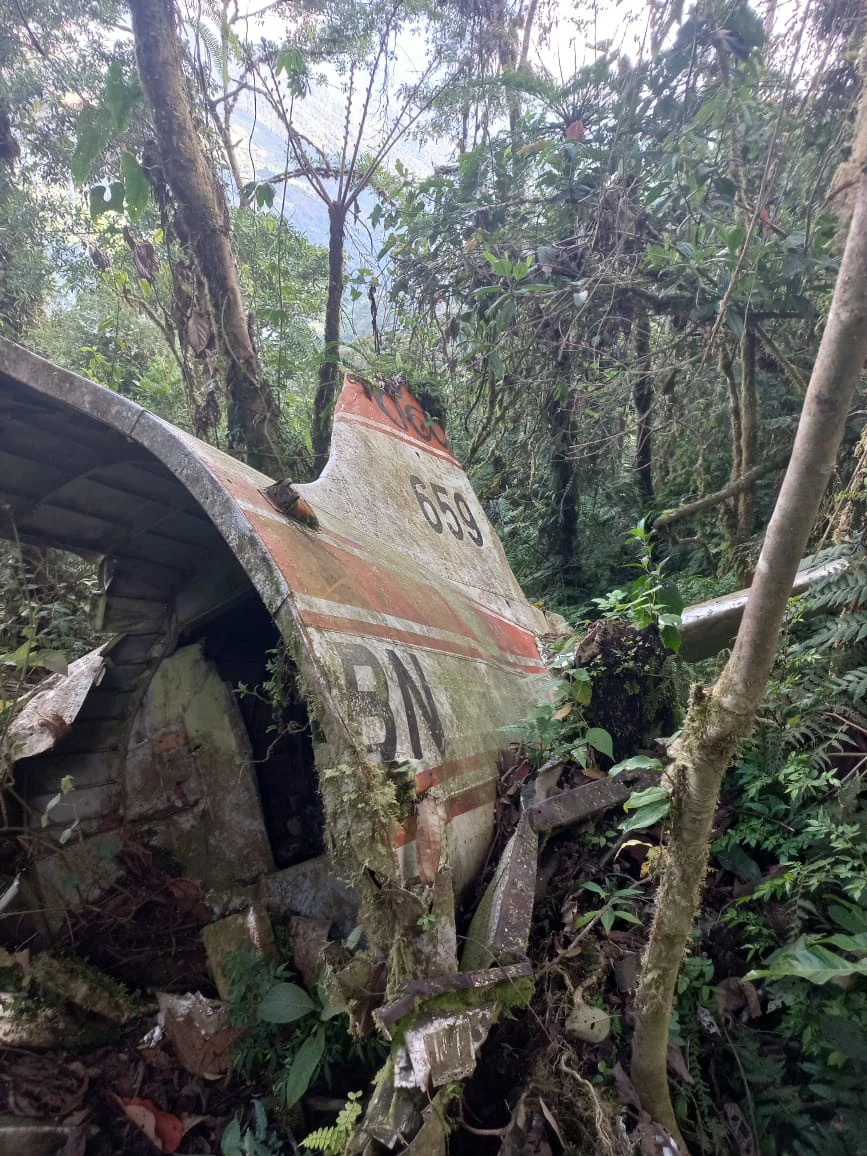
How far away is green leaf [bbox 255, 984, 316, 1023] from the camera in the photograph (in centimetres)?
272

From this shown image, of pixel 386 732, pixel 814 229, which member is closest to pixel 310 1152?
pixel 386 732

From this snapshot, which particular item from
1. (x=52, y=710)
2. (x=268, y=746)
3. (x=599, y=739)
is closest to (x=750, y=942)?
(x=599, y=739)

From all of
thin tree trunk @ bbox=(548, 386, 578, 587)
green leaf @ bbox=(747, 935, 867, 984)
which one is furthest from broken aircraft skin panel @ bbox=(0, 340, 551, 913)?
thin tree trunk @ bbox=(548, 386, 578, 587)

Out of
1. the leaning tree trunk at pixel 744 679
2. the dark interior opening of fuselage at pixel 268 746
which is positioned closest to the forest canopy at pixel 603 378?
the leaning tree trunk at pixel 744 679

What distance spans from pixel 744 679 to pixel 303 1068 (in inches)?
90.1

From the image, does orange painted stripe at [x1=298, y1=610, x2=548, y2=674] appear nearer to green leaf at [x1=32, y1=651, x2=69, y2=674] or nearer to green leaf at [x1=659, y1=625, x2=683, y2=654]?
green leaf at [x1=659, y1=625, x2=683, y2=654]

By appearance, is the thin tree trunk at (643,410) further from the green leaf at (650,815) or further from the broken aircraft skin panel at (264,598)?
the green leaf at (650,815)

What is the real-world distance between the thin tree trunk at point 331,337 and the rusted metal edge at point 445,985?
5.67 metres

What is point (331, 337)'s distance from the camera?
738cm

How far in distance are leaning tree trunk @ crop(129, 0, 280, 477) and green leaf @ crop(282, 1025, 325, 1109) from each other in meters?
4.64

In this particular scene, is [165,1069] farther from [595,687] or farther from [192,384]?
[192,384]

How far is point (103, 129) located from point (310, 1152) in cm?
656

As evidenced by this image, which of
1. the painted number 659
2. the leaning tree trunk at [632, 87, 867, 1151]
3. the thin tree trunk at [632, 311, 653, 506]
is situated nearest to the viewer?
the leaning tree trunk at [632, 87, 867, 1151]

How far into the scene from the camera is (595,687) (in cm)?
327
